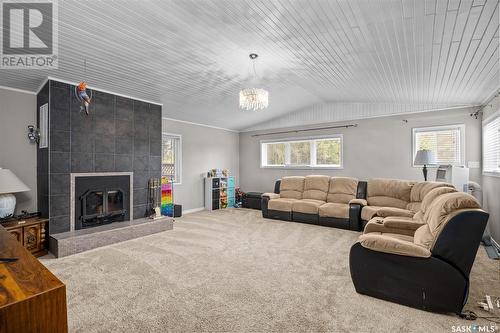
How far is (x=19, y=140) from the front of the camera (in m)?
3.88

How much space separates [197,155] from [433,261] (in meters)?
5.84

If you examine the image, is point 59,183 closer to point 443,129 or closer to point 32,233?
point 32,233

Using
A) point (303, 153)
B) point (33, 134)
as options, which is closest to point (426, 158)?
point (303, 153)

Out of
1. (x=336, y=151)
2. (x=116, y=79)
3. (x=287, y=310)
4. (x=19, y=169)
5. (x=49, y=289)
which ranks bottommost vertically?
(x=287, y=310)

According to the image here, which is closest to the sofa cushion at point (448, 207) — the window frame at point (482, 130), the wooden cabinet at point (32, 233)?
the window frame at point (482, 130)

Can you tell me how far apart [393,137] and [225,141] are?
4643 mm

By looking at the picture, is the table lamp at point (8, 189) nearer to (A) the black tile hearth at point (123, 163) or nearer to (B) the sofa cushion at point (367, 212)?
(A) the black tile hearth at point (123, 163)

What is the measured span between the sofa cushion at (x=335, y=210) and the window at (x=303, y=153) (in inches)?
63.4

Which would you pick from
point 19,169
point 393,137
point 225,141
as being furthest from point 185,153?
point 393,137

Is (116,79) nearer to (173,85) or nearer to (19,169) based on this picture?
(173,85)

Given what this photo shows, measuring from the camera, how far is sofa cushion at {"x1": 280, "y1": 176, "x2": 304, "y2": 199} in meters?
6.28

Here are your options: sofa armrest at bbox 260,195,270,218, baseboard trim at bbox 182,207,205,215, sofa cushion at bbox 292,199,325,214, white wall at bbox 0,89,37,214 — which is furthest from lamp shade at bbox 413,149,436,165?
white wall at bbox 0,89,37,214

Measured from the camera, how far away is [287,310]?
2.18 meters

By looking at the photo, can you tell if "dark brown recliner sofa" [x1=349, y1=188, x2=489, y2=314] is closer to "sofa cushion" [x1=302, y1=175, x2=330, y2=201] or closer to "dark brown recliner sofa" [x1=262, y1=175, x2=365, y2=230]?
"dark brown recliner sofa" [x1=262, y1=175, x2=365, y2=230]
